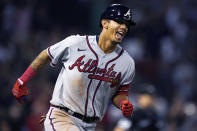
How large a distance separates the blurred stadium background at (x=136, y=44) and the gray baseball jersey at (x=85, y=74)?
483cm

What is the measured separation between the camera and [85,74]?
6453 mm

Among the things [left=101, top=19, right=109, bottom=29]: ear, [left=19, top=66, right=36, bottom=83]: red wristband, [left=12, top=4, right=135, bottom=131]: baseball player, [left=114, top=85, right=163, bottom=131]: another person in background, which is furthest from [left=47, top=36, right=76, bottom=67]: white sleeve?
[left=114, top=85, right=163, bottom=131]: another person in background

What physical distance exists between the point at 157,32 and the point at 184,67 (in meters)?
1.03

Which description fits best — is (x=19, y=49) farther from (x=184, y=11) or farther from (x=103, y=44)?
(x=103, y=44)

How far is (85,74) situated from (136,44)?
7021mm

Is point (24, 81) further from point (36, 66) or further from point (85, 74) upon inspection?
point (85, 74)

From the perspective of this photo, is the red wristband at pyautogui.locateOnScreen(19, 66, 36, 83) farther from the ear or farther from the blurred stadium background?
the blurred stadium background

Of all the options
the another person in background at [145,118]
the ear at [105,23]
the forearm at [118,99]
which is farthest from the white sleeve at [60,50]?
the another person in background at [145,118]

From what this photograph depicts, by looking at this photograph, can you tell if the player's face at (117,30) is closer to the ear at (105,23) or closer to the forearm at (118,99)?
the ear at (105,23)

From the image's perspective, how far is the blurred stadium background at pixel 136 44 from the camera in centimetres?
1196

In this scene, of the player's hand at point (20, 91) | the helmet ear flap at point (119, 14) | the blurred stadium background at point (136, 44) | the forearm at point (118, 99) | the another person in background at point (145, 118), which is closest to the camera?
the helmet ear flap at point (119, 14)

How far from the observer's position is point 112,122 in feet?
38.9

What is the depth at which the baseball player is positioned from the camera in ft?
21.0

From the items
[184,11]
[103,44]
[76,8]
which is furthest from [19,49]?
[103,44]
